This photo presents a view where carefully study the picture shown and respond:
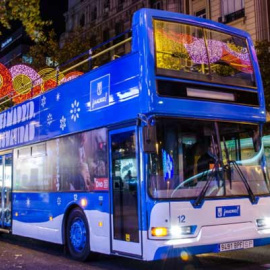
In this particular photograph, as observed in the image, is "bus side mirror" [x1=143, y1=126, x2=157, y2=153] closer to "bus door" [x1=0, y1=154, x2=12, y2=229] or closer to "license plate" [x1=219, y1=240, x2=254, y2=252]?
"license plate" [x1=219, y1=240, x2=254, y2=252]

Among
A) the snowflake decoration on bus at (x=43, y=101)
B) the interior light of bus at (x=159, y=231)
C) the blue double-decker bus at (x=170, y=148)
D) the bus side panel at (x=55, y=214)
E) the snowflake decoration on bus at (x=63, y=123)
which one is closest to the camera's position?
the interior light of bus at (x=159, y=231)

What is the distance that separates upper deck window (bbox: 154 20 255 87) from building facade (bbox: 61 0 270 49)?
1425 centimetres

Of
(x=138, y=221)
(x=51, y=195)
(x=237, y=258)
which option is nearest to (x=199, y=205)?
(x=138, y=221)

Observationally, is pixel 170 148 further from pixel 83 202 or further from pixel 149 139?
pixel 83 202

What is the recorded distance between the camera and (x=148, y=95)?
7.25 meters

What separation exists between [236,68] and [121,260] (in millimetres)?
4526

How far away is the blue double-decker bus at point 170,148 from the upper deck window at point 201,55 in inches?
0.8

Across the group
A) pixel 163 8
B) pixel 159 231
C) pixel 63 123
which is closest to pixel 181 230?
pixel 159 231

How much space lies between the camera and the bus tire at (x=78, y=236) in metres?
8.99

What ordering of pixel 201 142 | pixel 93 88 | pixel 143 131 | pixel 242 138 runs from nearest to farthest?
pixel 143 131
pixel 201 142
pixel 242 138
pixel 93 88

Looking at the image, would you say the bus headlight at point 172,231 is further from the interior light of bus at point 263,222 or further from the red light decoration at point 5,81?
the red light decoration at point 5,81

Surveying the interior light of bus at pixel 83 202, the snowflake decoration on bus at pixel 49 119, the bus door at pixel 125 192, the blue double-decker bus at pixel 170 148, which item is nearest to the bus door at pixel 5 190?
the snowflake decoration on bus at pixel 49 119

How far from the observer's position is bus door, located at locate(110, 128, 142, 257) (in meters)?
7.28

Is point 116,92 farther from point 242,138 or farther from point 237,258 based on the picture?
point 237,258
